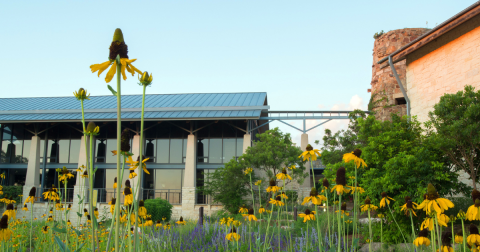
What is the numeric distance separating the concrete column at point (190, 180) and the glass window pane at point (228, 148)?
7.03 feet

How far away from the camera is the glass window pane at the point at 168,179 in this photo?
25109mm

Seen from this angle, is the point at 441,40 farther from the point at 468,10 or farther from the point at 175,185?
the point at 175,185

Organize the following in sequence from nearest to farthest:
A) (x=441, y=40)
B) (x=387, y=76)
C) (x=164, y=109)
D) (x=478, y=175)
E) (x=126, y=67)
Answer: (x=126, y=67), (x=478, y=175), (x=441, y=40), (x=387, y=76), (x=164, y=109)

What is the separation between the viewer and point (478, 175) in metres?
10.7

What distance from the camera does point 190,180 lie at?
23484 millimetres

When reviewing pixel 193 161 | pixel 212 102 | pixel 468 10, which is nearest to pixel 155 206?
pixel 193 161

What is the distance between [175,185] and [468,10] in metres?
19.9

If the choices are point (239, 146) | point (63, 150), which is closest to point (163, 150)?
point (239, 146)

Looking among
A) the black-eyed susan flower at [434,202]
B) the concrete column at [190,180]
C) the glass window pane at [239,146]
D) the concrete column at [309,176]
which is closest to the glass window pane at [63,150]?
the concrete column at [190,180]

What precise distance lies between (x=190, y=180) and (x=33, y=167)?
11.5 metres

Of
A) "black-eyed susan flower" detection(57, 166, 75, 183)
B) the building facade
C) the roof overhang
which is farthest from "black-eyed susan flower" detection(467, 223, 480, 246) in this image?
the building facade

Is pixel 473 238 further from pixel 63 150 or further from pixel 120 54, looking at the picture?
pixel 63 150

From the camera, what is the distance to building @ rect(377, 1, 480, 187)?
1230cm

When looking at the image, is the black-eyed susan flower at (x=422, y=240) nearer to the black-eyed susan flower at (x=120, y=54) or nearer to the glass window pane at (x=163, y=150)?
the black-eyed susan flower at (x=120, y=54)
